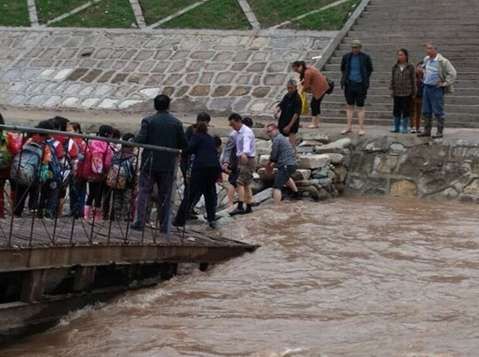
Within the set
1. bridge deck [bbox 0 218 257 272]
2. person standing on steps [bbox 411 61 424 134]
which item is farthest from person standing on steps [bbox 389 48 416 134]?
bridge deck [bbox 0 218 257 272]

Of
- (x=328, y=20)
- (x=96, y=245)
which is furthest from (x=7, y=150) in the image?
(x=328, y=20)

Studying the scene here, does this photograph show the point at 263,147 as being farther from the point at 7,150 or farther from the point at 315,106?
the point at 7,150

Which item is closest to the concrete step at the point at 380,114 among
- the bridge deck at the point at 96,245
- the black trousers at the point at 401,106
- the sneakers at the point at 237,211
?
the black trousers at the point at 401,106

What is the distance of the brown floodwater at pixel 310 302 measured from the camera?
823 centimetres

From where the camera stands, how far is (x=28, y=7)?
26688 millimetres

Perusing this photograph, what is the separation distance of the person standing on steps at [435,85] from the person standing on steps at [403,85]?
32 centimetres

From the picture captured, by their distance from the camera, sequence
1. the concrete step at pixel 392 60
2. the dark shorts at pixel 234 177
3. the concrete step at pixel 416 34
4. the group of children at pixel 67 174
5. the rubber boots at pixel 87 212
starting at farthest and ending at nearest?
the concrete step at pixel 416 34
the concrete step at pixel 392 60
the dark shorts at pixel 234 177
the rubber boots at pixel 87 212
the group of children at pixel 67 174

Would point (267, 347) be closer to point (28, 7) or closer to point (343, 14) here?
point (343, 14)

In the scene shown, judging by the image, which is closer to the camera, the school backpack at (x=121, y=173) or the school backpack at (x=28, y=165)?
the school backpack at (x=28, y=165)

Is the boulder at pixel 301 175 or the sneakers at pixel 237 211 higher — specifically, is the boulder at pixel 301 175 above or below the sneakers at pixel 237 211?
above

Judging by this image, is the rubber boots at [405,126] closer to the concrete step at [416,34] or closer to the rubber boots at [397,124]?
the rubber boots at [397,124]

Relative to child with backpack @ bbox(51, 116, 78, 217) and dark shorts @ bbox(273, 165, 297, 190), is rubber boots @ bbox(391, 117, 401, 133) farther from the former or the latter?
child with backpack @ bbox(51, 116, 78, 217)

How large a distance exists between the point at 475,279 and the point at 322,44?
12428 mm

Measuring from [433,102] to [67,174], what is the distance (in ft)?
22.7
